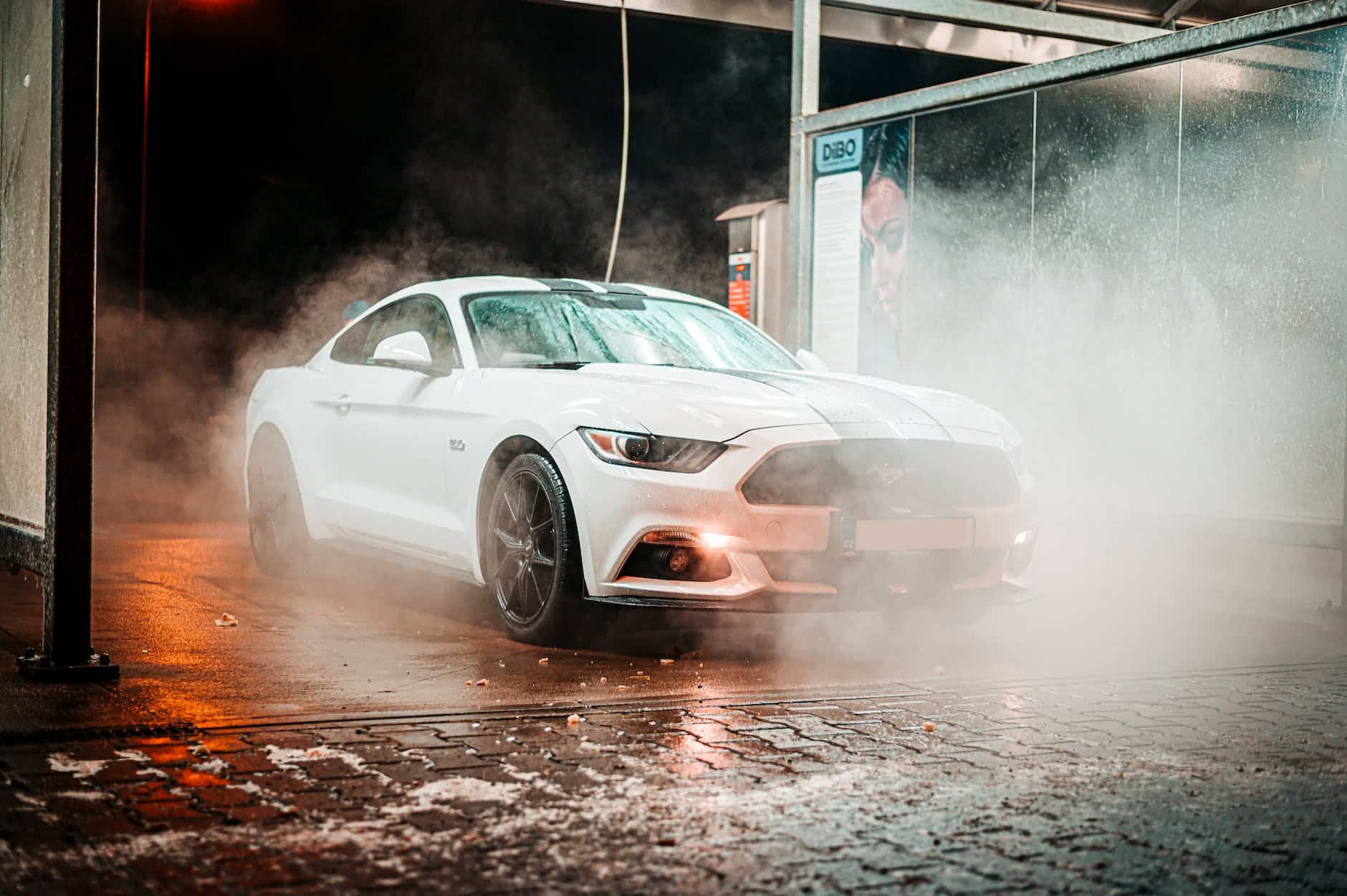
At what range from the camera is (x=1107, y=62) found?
366 inches

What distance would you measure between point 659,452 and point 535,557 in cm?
72

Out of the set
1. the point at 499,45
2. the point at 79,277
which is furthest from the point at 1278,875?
the point at 499,45

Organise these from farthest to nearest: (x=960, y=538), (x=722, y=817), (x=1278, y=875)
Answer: (x=960, y=538) < (x=722, y=817) < (x=1278, y=875)

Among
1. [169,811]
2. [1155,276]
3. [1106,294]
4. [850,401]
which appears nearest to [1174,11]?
[1106,294]

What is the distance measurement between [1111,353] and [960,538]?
3.36 m

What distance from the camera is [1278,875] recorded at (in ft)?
11.5

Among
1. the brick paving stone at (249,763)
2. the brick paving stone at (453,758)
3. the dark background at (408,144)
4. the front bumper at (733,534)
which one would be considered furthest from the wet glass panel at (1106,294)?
the dark background at (408,144)

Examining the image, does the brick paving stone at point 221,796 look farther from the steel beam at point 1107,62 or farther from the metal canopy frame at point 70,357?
the steel beam at point 1107,62

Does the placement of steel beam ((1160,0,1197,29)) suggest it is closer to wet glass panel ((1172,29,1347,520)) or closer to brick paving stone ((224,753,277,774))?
wet glass panel ((1172,29,1347,520))

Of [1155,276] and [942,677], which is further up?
[1155,276]

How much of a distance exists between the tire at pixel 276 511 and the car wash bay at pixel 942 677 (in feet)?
0.60

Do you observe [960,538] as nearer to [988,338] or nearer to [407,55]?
[988,338]

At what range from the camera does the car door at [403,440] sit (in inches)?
283

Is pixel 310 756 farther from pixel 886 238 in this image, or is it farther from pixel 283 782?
pixel 886 238
